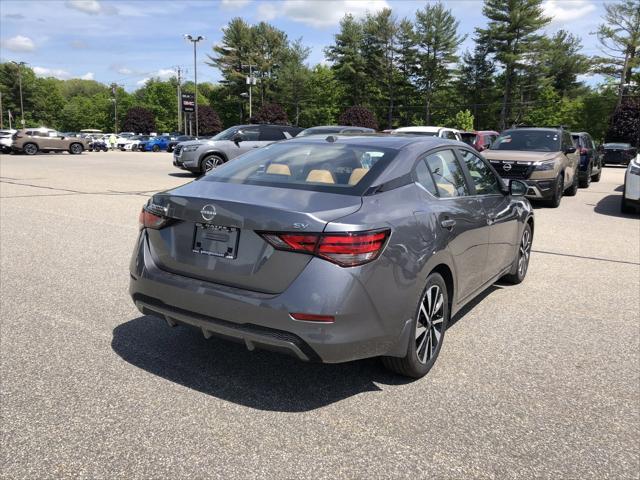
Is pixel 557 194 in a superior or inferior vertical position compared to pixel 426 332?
superior

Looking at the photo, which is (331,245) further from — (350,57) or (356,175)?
(350,57)

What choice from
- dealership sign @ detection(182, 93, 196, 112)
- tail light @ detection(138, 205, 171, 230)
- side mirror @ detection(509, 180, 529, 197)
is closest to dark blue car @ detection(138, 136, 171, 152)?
dealership sign @ detection(182, 93, 196, 112)

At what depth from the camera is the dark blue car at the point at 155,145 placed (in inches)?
2050

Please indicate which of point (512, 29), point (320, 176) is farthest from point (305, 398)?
point (512, 29)

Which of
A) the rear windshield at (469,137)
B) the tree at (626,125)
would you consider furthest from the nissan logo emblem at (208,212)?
the tree at (626,125)

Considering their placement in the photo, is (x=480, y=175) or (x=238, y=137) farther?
(x=238, y=137)

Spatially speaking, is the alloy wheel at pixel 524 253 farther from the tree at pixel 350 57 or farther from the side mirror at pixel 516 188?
the tree at pixel 350 57

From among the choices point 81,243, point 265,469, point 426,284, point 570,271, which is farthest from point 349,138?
point 81,243

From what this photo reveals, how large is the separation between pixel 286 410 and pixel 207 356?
3.07ft

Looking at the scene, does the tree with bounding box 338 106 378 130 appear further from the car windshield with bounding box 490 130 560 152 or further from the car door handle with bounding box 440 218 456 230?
the car door handle with bounding box 440 218 456 230

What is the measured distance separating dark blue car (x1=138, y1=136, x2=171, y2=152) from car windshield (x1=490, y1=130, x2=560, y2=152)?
43.2 metres

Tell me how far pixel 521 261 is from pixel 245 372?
3.68 metres

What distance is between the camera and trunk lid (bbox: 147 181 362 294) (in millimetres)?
2922

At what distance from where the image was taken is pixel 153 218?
3.48 meters
